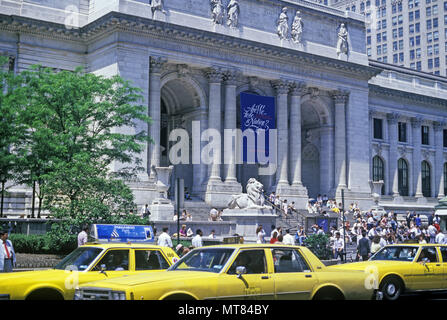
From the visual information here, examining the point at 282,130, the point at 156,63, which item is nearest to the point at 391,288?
the point at 156,63

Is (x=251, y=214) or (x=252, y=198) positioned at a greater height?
(x=252, y=198)

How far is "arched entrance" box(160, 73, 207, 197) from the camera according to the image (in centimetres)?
4531

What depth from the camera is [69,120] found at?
2820cm

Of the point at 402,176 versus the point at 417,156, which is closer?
the point at 402,176

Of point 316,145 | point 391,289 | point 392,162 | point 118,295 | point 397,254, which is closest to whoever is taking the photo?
point 118,295

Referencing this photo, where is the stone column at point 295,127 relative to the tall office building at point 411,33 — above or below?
below

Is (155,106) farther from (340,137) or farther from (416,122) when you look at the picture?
(416,122)

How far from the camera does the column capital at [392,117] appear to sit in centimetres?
6211

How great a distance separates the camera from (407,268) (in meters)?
15.9

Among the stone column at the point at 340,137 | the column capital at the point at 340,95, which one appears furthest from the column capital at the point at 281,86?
the stone column at the point at 340,137

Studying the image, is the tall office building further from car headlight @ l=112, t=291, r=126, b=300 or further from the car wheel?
car headlight @ l=112, t=291, r=126, b=300

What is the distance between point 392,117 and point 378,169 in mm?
5798

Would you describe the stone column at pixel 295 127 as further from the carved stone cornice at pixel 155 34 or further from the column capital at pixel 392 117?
the column capital at pixel 392 117

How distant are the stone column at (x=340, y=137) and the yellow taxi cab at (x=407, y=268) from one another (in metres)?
35.2
